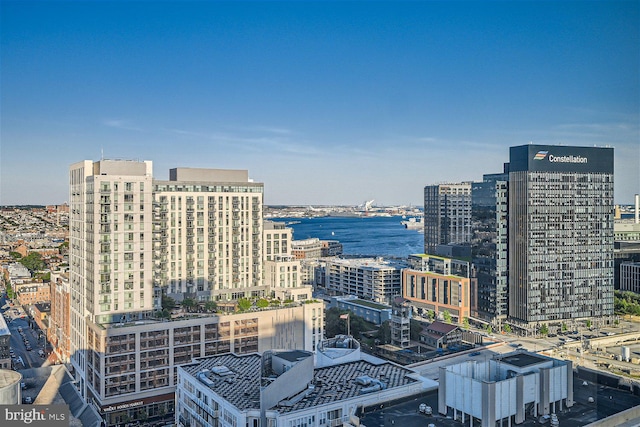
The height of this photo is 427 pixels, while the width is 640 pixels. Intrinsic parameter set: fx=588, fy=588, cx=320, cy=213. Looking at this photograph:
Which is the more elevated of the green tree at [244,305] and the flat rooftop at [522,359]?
the flat rooftop at [522,359]

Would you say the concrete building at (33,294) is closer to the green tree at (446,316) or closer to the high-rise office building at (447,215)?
the green tree at (446,316)

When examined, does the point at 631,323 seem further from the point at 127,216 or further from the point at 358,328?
the point at 127,216

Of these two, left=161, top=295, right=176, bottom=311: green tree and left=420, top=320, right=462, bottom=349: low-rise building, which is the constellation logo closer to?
left=161, top=295, right=176, bottom=311: green tree

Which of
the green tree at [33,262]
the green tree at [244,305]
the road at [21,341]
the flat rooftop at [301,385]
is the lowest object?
the road at [21,341]

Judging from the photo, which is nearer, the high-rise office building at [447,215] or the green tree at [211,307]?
the green tree at [211,307]

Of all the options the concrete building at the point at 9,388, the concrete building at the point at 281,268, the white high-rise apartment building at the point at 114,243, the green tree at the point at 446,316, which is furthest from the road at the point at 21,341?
the green tree at the point at 446,316

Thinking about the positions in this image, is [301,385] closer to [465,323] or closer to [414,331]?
[414,331]

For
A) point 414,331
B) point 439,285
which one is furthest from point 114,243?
point 439,285
